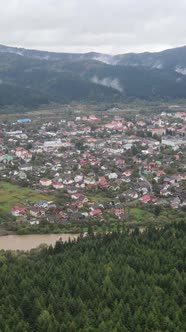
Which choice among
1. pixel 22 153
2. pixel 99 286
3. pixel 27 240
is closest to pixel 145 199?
pixel 27 240

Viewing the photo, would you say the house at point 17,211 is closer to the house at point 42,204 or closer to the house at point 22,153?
the house at point 42,204

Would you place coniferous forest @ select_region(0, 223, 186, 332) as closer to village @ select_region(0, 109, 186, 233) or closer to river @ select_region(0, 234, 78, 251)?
river @ select_region(0, 234, 78, 251)

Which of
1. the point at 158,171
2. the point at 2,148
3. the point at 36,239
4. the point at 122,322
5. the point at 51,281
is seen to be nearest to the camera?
the point at 122,322

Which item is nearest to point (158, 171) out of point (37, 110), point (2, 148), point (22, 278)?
point (2, 148)

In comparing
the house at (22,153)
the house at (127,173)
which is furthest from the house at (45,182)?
the house at (22,153)

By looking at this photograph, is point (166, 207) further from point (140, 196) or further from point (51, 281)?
point (51, 281)
